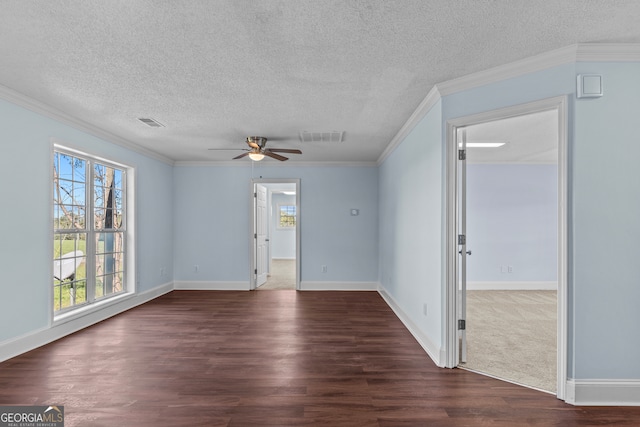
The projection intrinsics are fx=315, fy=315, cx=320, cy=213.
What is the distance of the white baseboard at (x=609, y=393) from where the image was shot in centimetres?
223

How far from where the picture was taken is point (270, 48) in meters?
2.22

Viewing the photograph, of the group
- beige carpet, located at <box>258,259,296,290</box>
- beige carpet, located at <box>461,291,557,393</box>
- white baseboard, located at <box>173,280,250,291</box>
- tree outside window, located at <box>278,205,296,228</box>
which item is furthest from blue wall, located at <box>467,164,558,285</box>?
tree outside window, located at <box>278,205,296,228</box>

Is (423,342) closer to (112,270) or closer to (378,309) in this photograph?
(378,309)

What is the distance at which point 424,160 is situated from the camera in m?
3.38

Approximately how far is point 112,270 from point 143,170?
5.54 feet

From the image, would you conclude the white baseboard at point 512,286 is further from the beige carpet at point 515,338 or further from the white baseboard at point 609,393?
the white baseboard at point 609,393

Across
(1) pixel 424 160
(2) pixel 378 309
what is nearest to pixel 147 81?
(1) pixel 424 160

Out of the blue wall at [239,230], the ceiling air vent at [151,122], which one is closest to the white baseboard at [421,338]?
the blue wall at [239,230]

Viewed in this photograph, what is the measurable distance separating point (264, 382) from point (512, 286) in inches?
223

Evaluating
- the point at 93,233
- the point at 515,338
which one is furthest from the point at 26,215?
the point at 515,338

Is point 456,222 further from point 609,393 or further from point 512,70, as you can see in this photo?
point 609,393

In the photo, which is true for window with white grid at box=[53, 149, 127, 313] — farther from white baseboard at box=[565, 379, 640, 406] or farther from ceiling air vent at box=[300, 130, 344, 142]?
white baseboard at box=[565, 379, 640, 406]

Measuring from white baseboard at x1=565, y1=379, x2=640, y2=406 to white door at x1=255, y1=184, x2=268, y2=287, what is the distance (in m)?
5.19

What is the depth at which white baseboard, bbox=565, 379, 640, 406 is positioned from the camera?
2234 mm
